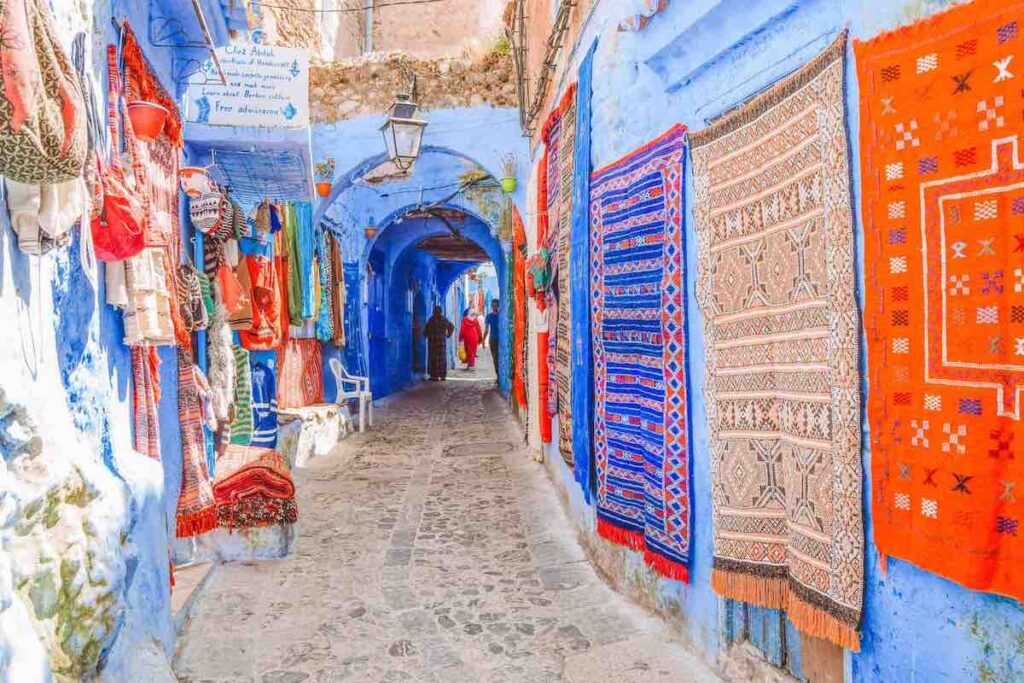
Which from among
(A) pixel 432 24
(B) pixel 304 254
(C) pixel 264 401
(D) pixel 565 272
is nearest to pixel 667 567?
(D) pixel 565 272

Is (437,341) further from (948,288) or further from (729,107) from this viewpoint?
(948,288)

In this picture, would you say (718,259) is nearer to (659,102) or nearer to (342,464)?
(659,102)

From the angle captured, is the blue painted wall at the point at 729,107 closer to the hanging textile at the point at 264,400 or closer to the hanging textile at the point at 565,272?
the hanging textile at the point at 565,272

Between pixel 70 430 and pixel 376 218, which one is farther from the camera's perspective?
pixel 376 218

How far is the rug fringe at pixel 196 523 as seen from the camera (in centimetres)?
427

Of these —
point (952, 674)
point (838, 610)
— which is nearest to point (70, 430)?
point (838, 610)

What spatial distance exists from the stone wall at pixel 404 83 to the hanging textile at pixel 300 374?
3074 mm

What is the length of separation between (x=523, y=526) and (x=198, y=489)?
2399 mm

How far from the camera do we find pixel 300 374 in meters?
9.50

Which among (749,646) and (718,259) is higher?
(718,259)

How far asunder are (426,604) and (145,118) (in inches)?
124

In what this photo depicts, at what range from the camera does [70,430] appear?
231 cm

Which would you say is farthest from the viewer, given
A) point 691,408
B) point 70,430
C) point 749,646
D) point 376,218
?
point 376,218

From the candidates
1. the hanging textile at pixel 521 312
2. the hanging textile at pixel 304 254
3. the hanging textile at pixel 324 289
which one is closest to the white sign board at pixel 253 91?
the hanging textile at pixel 304 254
